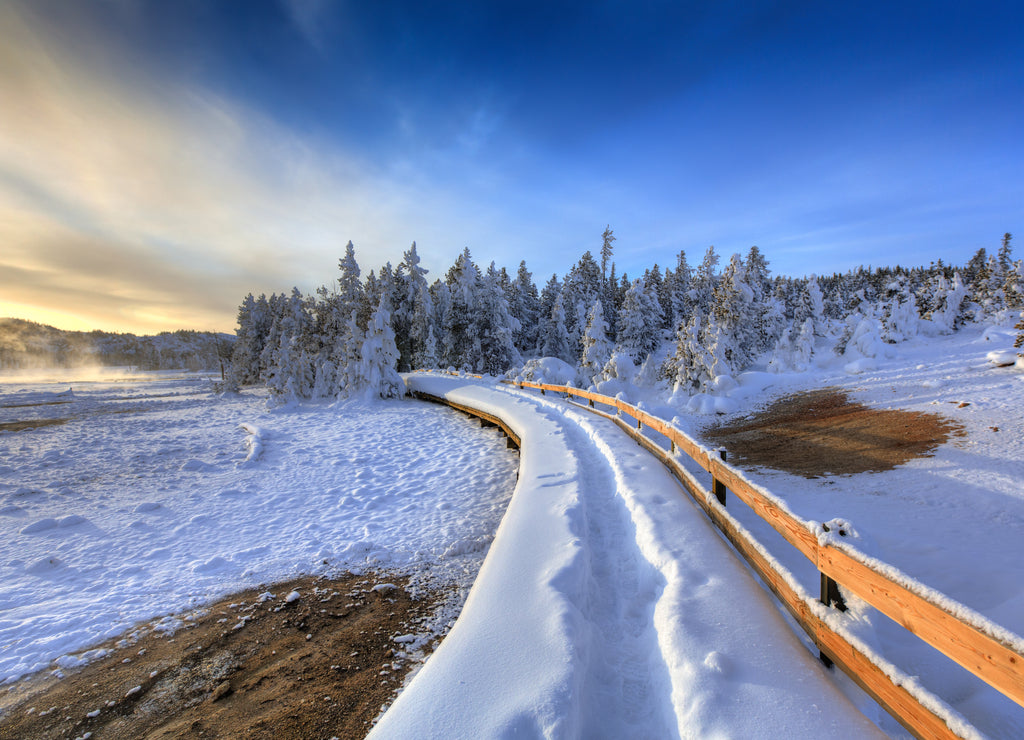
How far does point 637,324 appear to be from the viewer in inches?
1647

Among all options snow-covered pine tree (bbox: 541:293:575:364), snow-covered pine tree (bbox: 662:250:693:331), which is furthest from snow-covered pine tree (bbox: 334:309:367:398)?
snow-covered pine tree (bbox: 662:250:693:331)

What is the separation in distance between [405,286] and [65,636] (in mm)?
37268

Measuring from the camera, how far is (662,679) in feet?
9.24

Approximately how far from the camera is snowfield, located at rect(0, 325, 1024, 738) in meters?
2.56

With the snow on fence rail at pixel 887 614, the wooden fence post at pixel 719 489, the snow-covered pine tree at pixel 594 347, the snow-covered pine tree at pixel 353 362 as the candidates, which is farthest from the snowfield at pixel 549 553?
the snow-covered pine tree at pixel 594 347

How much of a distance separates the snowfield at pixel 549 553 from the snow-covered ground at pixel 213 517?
5 cm

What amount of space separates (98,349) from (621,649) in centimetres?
17437

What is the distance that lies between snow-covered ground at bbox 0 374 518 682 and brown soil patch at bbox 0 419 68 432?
26.0 feet

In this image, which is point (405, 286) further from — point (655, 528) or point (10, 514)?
point (655, 528)

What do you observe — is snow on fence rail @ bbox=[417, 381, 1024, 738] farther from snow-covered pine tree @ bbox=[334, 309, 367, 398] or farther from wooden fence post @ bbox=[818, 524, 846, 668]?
snow-covered pine tree @ bbox=[334, 309, 367, 398]

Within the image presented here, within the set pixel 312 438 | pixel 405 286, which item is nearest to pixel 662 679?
pixel 312 438

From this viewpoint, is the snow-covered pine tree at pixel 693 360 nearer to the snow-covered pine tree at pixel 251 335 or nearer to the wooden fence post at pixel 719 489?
the wooden fence post at pixel 719 489

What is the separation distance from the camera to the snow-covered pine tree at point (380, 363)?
74.7 ft

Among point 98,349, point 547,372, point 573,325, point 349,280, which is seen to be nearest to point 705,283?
point 573,325
